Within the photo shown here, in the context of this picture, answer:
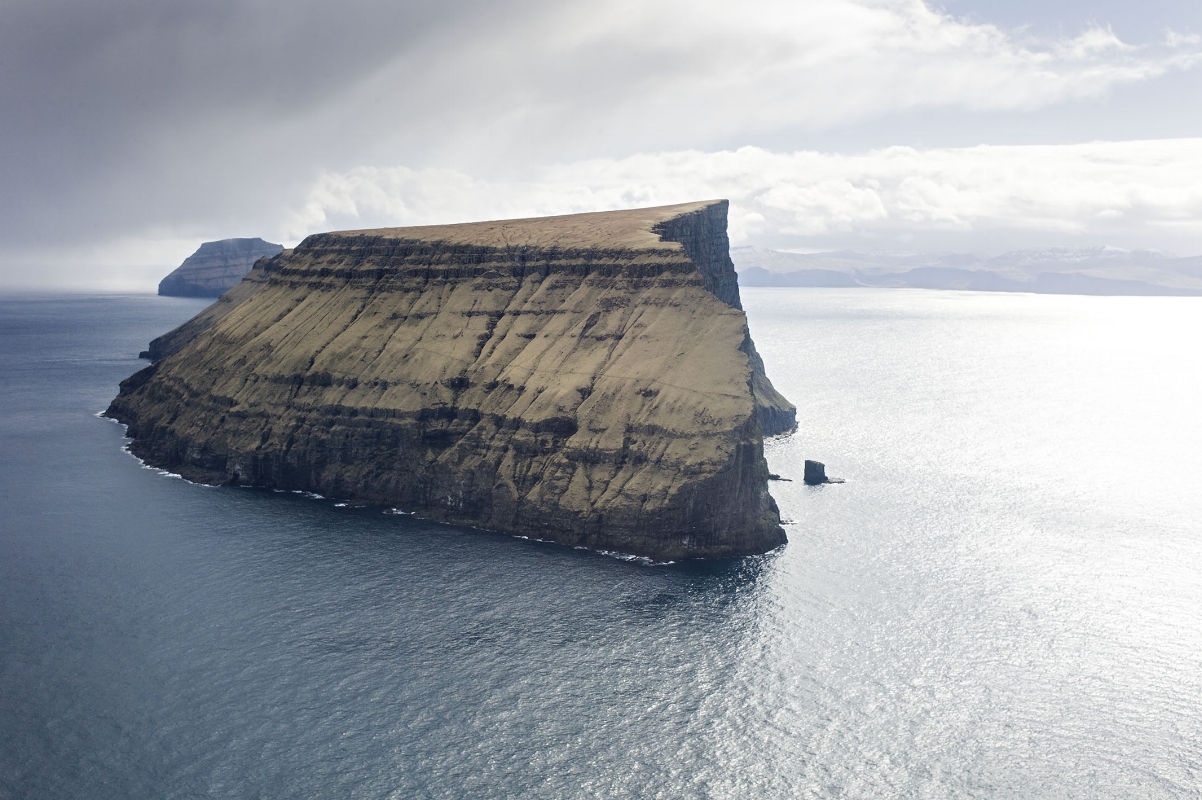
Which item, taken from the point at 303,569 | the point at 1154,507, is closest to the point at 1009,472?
the point at 1154,507

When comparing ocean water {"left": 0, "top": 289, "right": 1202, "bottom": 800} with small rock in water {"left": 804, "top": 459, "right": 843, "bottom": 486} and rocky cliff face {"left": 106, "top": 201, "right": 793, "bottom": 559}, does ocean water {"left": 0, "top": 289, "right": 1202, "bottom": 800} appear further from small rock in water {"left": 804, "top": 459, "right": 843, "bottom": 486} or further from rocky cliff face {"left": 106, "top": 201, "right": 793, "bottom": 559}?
small rock in water {"left": 804, "top": 459, "right": 843, "bottom": 486}

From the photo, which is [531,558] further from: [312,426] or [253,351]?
[253,351]

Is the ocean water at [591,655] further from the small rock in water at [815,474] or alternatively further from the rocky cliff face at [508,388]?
the small rock in water at [815,474]

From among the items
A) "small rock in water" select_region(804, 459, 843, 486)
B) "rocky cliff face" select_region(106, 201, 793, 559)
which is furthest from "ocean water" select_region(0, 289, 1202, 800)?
"small rock in water" select_region(804, 459, 843, 486)

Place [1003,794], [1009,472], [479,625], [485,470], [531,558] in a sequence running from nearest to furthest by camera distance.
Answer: [1003,794] < [479,625] < [531,558] < [485,470] < [1009,472]

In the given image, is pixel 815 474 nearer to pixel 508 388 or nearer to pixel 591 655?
pixel 508 388

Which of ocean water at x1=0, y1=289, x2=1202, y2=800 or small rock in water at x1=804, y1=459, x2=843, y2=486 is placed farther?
small rock in water at x1=804, y1=459, x2=843, y2=486
